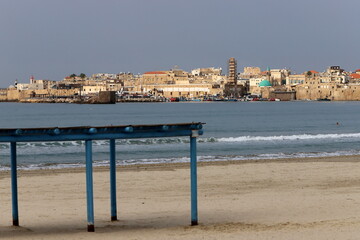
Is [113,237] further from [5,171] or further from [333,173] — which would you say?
[5,171]

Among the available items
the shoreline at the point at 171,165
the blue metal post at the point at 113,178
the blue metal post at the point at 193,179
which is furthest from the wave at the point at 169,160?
the blue metal post at the point at 193,179

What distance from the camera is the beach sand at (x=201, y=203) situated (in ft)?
40.1

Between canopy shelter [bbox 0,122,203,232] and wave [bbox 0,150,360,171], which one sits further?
wave [bbox 0,150,360,171]

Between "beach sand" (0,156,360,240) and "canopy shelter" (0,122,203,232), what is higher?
"canopy shelter" (0,122,203,232)

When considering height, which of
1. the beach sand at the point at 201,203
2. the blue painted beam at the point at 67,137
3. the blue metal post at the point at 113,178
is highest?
the blue painted beam at the point at 67,137

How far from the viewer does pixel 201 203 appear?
15.6 m

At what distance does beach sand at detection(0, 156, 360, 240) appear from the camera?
12219mm

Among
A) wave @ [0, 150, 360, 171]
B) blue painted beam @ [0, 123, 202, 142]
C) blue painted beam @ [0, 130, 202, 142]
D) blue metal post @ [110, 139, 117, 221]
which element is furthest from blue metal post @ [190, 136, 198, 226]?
wave @ [0, 150, 360, 171]

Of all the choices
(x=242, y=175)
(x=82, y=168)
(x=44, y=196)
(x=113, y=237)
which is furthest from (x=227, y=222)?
(x=82, y=168)

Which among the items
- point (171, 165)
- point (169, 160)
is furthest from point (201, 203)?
point (169, 160)

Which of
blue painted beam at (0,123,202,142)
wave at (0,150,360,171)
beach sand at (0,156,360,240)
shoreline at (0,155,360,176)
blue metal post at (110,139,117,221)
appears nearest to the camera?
blue painted beam at (0,123,202,142)

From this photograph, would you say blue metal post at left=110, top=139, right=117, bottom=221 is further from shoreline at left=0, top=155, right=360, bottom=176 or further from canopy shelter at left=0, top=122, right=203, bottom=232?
shoreline at left=0, top=155, right=360, bottom=176

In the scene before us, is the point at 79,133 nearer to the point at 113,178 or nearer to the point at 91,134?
the point at 91,134

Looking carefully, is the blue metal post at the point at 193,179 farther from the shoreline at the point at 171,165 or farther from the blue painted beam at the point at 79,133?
the shoreline at the point at 171,165
